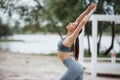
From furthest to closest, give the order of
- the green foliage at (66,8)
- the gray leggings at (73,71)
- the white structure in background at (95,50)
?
the green foliage at (66,8) → the white structure in background at (95,50) → the gray leggings at (73,71)

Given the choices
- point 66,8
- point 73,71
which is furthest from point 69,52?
point 66,8

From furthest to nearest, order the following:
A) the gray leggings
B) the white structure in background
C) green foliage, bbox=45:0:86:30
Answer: green foliage, bbox=45:0:86:30, the white structure in background, the gray leggings

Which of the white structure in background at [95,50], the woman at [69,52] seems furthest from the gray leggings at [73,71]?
the white structure in background at [95,50]

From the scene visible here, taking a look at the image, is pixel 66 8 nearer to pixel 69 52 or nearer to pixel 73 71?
pixel 69 52

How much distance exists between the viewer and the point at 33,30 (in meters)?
37.3

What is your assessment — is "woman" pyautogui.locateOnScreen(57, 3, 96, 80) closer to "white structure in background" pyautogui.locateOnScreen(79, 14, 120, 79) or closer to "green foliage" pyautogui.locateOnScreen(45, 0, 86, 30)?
"white structure in background" pyautogui.locateOnScreen(79, 14, 120, 79)

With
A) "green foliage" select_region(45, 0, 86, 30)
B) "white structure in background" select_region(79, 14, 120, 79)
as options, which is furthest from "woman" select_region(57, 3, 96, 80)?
"green foliage" select_region(45, 0, 86, 30)

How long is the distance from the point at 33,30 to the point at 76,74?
1273 inches

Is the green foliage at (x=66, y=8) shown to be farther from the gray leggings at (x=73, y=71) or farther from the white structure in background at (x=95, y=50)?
the gray leggings at (x=73, y=71)

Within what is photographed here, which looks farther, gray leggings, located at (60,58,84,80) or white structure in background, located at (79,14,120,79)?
white structure in background, located at (79,14,120,79)

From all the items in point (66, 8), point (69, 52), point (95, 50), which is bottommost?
point (95, 50)

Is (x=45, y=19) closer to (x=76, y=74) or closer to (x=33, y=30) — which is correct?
(x=33, y=30)

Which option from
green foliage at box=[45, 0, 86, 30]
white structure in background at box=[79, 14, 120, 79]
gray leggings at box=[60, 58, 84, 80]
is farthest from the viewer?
green foliage at box=[45, 0, 86, 30]

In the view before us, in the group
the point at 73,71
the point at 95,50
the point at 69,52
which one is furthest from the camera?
the point at 95,50
